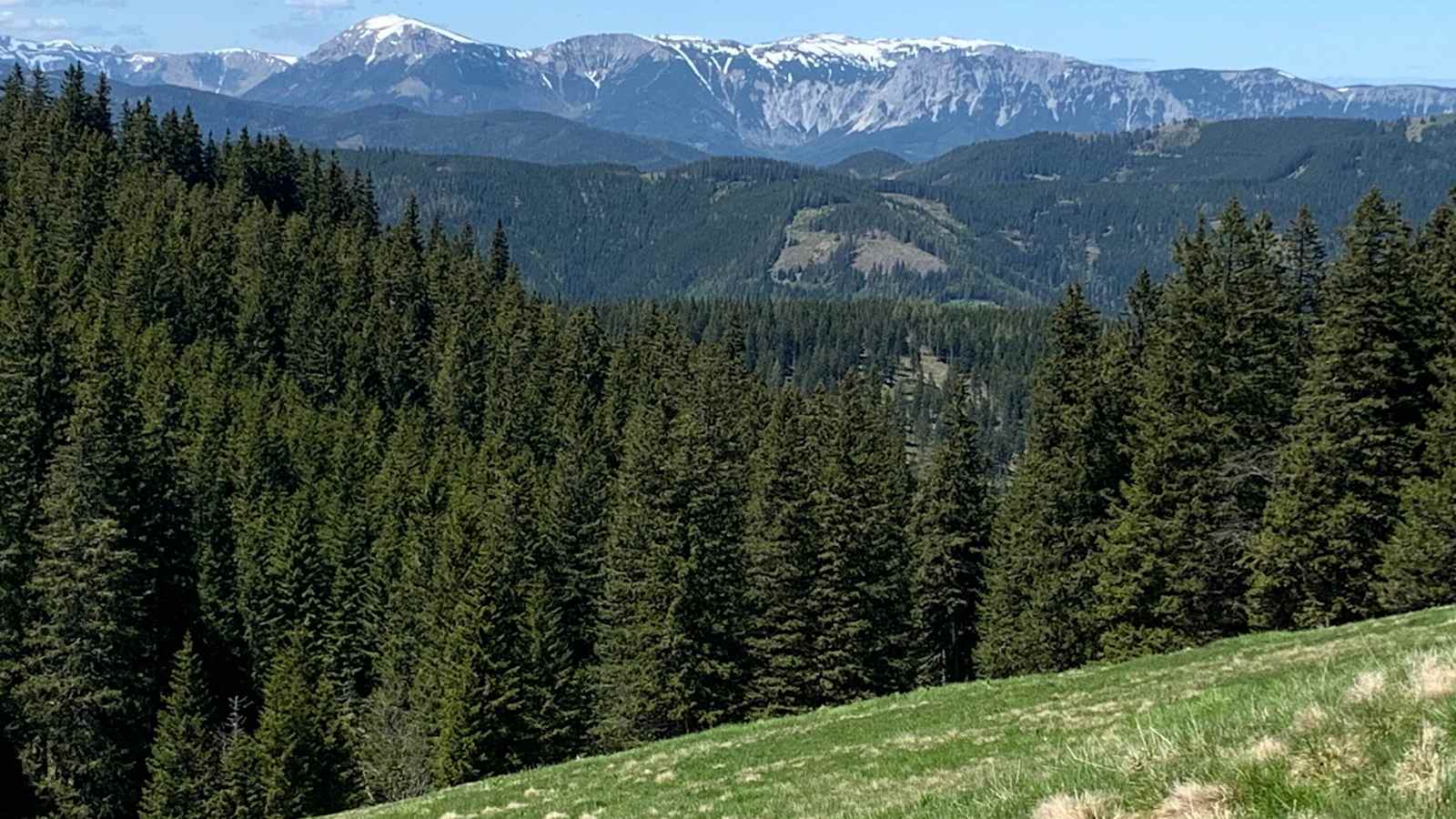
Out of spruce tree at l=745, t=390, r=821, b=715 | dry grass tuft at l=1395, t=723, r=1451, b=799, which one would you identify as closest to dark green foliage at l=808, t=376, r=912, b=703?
spruce tree at l=745, t=390, r=821, b=715

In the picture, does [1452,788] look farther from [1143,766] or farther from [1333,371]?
[1333,371]

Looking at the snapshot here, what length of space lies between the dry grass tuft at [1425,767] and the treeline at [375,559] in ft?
138

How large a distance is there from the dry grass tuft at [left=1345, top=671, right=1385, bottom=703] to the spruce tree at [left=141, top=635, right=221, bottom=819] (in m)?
50.2

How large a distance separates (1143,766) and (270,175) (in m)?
161

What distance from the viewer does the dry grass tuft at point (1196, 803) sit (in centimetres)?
774

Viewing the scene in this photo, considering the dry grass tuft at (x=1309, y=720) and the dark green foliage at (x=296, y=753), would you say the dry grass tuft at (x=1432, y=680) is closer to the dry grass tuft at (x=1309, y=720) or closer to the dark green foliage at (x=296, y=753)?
the dry grass tuft at (x=1309, y=720)

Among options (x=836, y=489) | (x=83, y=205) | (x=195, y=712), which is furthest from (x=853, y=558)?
(x=83, y=205)

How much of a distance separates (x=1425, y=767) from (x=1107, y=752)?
9.48ft

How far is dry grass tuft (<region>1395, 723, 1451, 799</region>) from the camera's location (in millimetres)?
7172

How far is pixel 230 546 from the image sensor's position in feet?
232

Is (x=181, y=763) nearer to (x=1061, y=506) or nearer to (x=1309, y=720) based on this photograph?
(x=1061, y=506)

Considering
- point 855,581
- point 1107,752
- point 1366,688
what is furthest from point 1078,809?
point 855,581

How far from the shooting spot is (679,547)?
50531 millimetres

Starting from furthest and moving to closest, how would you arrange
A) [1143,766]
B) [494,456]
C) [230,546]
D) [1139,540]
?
1. [494,456]
2. [230,546]
3. [1139,540]
4. [1143,766]
